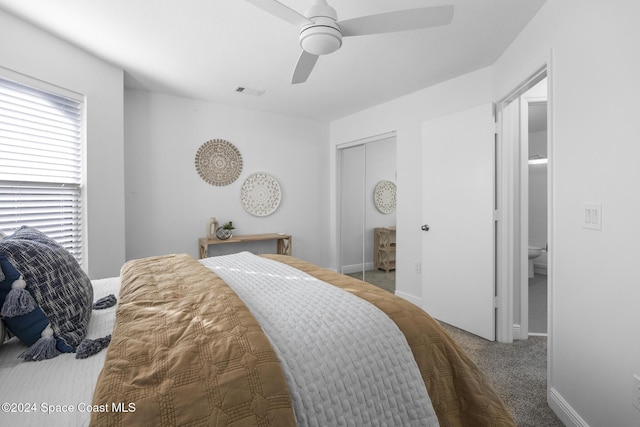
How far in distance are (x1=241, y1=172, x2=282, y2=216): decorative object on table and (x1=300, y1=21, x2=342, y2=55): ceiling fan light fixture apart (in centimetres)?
267

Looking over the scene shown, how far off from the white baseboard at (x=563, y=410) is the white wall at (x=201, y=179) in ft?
10.7

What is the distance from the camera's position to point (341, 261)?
14.9 ft

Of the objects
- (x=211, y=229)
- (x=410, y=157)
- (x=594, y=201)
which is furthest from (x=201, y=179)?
(x=594, y=201)

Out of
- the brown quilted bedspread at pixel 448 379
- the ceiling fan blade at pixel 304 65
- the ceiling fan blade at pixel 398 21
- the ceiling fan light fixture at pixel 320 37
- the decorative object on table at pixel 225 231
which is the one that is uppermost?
the ceiling fan blade at pixel 398 21

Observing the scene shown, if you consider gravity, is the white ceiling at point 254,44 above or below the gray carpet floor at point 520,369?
above

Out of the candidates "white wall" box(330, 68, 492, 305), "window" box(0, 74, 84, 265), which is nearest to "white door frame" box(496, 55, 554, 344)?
"white wall" box(330, 68, 492, 305)

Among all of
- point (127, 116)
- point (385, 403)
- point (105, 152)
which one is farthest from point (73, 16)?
point (385, 403)

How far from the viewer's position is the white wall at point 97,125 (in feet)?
7.38

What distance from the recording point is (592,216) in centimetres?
148

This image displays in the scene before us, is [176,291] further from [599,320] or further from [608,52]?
[608,52]

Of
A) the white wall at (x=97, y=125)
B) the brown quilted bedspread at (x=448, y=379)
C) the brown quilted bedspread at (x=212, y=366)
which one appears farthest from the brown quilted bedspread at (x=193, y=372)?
the white wall at (x=97, y=125)

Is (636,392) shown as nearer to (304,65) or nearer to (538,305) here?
(304,65)

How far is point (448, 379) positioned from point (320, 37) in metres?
1.64

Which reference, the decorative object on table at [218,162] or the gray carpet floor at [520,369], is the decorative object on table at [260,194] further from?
the gray carpet floor at [520,369]
